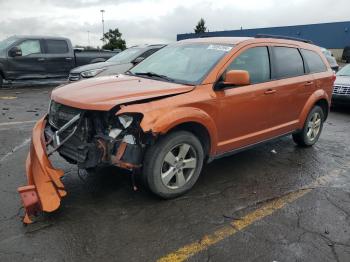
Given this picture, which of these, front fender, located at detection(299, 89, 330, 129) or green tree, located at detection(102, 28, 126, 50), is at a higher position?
front fender, located at detection(299, 89, 330, 129)

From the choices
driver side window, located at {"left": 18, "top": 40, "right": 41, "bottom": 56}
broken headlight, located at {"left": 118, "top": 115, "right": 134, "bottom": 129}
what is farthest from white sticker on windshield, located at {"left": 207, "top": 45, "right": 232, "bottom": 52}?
driver side window, located at {"left": 18, "top": 40, "right": 41, "bottom": 56}

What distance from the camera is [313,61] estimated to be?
6.32m

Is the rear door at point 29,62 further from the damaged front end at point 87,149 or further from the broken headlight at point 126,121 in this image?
the broken headlight at point 126,121

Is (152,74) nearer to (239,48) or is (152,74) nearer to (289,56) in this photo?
(239,48)

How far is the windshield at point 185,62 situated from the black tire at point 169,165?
75 cm

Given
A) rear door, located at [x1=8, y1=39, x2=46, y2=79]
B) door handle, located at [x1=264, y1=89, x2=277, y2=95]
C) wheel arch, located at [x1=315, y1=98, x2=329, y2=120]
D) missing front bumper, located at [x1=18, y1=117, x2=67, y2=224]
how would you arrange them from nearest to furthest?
missing front bumper, located at [x1=18, y1=117, x2=67, y2=224]
door handle, located at [x1=264, y1=89, x2=277, y2=95]
wheel arch, located at [x1=315, y1=98, x2=329, y2=120]
rear door, located at [x1=8, y1=39, x2=46, y2=79]

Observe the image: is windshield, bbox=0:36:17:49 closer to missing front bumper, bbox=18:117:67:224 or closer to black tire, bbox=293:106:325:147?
missing front bumper, bbox=18:117:67:224

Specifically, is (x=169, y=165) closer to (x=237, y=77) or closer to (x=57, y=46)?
(x=237, y=77)

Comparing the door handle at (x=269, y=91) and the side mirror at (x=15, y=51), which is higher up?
the door handle at (x=269, y=91)

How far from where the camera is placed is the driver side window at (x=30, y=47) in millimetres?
13508

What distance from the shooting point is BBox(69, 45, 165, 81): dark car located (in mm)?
10508

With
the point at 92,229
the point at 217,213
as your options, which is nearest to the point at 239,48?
the point at 217,213

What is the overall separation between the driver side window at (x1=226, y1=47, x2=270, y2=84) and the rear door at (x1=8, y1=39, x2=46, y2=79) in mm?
10469

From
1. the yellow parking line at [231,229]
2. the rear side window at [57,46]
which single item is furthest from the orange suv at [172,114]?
the rear side window at [57,46]
